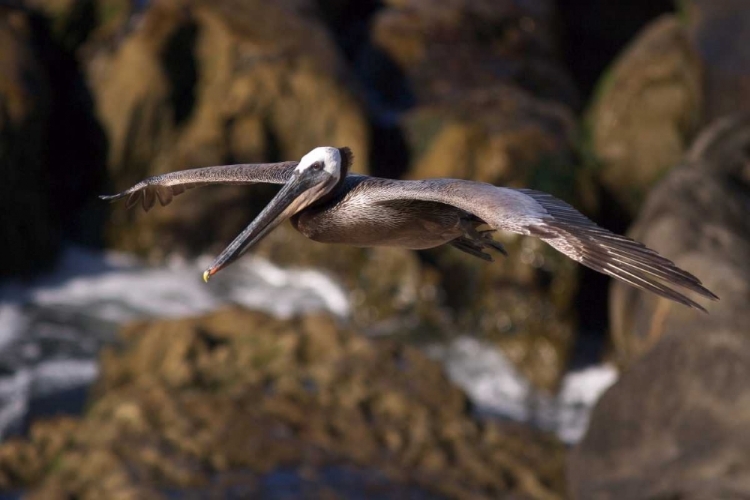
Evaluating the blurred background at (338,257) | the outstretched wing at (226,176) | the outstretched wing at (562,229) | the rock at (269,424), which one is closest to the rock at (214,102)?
the blurred background at (338,257)

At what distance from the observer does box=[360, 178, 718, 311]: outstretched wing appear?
3365 mm

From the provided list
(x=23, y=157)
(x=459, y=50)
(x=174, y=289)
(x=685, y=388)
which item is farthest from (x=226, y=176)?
(x=459, y=50)

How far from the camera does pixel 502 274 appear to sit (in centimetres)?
1255

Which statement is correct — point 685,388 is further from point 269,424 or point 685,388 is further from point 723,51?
point 723,51

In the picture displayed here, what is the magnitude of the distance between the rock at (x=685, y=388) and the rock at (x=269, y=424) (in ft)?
3.72

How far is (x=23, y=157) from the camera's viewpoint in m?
13.1

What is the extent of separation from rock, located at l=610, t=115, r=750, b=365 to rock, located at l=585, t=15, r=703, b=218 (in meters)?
3.37

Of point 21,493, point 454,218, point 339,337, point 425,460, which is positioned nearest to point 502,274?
point 339,337

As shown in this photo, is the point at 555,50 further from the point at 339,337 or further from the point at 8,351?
the point at 8,351

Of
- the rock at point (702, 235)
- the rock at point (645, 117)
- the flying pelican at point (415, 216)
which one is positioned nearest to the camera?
the flying pelican at point (415, 216)

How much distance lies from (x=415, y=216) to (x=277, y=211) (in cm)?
54

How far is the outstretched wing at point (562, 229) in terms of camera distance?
11.0ft

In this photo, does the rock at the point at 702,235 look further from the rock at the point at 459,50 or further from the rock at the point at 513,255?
the rock at the point at 459,50

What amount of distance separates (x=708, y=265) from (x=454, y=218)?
4.66 metres
